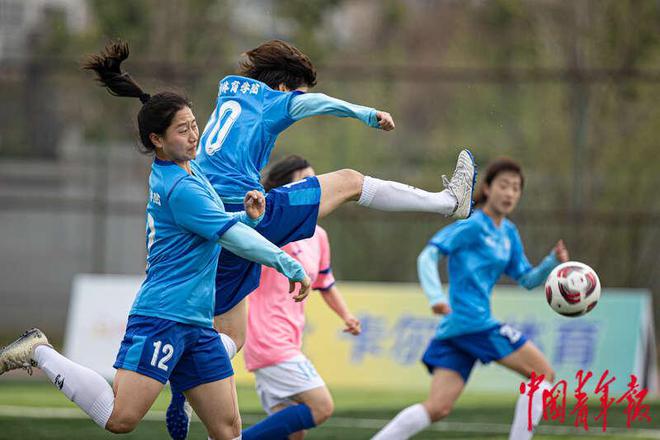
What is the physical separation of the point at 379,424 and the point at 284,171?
3181 millimetres

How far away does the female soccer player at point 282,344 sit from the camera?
6.31m

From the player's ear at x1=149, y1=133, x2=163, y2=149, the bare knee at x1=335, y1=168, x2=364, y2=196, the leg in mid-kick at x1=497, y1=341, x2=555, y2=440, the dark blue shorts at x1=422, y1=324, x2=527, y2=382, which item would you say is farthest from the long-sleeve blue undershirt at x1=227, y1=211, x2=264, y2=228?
the leg in mid-kick at x1=497, y1=341, x2=555, y2=440

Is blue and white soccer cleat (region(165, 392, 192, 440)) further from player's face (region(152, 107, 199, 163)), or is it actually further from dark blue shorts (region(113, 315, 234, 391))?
player's face (region(152, 107, 199, 163))

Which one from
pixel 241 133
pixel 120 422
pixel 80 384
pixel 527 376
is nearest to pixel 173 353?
pixel 120 422

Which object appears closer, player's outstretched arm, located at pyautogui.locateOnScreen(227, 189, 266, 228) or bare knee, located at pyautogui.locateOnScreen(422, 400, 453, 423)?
player's outstretched arm, located at pyautogui.locateOnScreen(227, 189, 266, 228)

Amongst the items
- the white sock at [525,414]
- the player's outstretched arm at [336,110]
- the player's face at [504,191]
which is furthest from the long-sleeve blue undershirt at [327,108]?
the white sock at [525,414]

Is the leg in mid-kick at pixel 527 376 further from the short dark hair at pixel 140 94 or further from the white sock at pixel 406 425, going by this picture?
the short dark hair at pixel 140 94

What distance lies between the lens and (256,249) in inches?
189

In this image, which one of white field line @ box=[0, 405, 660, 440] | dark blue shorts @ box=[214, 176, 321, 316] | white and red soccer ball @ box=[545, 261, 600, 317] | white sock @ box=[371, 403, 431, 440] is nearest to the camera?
dark blue shorts @ box=[214, 176, 321, 316]

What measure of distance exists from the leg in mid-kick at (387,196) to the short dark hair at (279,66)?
540 mm

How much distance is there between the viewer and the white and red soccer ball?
6.20 metres

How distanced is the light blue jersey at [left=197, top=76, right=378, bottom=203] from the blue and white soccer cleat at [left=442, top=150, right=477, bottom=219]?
823mm

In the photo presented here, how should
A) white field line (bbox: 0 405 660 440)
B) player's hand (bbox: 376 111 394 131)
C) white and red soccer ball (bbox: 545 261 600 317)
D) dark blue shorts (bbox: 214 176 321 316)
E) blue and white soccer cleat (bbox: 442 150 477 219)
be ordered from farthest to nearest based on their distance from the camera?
white field line (bbox: 0 405 660 440) < white and red soccer ball (bbox: 545 261 600 317) < blue and white soccer cleat (bbox: 442 150 477 219) < dark blue shorts (bbox: 214 176 321 316) < player's hand (bbox: 376 111 394 131)

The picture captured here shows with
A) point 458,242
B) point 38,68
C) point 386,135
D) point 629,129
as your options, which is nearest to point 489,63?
point 386,135
